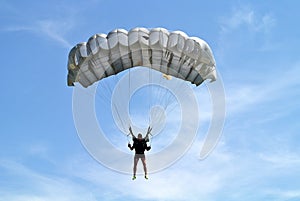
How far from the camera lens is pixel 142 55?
103 feet

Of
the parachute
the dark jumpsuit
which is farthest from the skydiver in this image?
the parachute

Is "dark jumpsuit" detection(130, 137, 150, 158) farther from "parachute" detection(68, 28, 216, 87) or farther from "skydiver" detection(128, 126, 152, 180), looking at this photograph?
"parachute" detection(68, 28, 216, 87)

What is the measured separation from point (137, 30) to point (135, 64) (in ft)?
6.87

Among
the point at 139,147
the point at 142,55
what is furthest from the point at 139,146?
the point at 142,55

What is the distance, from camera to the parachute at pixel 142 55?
3045cm

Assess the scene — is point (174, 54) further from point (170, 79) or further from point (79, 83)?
point (79, 83)

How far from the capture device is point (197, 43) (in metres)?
30.7

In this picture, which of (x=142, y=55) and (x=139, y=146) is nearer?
(x=139, y=146)

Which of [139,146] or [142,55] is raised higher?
[142,55]

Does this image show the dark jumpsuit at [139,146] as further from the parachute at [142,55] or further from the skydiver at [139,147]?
the parachute at [142,55]

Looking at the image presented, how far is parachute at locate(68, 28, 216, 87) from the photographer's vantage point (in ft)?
99.9

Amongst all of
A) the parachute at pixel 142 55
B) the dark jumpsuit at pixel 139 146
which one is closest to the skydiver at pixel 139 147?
the dark jumpsuit at pixel 139 146

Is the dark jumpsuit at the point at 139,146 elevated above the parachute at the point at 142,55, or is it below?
below

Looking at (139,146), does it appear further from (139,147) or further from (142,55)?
(142,55)
